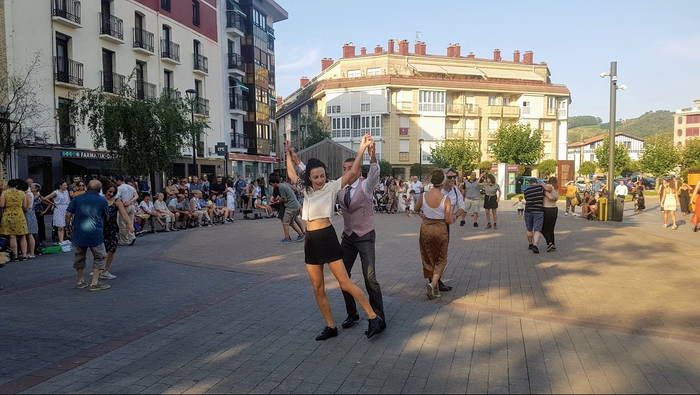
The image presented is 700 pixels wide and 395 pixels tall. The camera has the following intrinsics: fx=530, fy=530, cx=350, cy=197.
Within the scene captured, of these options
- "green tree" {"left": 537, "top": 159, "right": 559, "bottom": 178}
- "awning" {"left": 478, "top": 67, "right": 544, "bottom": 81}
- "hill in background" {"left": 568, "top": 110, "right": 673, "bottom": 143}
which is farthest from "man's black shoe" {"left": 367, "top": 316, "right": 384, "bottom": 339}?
"hill in background" {"left": 568, "top": 110, "right": 673, "bottom": 143}

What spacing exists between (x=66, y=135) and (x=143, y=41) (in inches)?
323

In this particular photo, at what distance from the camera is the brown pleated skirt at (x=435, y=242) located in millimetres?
6875

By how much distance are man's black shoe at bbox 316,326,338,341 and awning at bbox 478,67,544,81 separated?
59165mm

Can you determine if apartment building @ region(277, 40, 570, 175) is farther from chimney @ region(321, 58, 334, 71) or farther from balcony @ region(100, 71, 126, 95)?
balcony @ region(100, 71, 126, 95)

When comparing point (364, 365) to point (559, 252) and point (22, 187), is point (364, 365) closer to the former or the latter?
point (559, 252)

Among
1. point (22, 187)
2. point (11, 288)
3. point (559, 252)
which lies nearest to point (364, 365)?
point (11, 288)

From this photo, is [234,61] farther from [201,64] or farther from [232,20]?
[201,64]

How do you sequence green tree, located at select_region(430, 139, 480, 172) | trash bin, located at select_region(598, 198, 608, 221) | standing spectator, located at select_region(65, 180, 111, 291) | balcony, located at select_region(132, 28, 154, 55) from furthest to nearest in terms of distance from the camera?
green tree, located at select_region(430, 139, 480, 172), balcony, located at select_region(132, 28, 154, 55), trash bin, located at select_region(598, 198, 608, 221), standing spectator, located at select_region(65, 180, 111, 291)

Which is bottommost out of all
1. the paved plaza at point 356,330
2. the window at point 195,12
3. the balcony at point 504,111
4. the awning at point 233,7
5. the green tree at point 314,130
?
the paved plaza at point 356,330

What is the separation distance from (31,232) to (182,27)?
86.5 ft

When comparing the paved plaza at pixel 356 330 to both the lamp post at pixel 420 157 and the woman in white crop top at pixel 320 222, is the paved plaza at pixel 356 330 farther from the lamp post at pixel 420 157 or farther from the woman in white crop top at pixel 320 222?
the lamp post at pixel 420 157

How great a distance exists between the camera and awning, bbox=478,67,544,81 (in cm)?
6072

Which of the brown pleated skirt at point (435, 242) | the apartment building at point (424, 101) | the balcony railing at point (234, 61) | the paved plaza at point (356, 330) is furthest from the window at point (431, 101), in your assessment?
the brown pleated skirt at point (435, 242)

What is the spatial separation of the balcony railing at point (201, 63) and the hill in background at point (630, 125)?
407ft
